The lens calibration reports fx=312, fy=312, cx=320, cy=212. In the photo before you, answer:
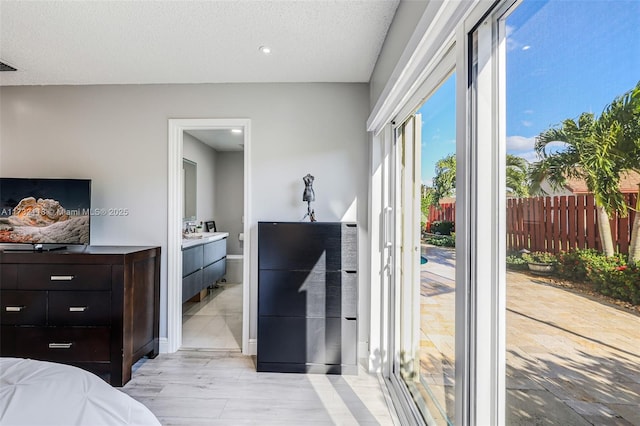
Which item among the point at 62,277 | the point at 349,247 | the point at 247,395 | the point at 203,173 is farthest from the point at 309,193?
the point at 203,173

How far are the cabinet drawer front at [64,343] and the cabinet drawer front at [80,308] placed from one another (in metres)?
0.06

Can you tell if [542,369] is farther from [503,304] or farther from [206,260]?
[206,260]

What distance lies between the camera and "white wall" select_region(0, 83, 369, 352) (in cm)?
288

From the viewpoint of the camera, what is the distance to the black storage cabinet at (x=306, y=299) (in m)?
2.53

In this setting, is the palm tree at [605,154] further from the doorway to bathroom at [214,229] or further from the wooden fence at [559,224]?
the doorway to bathroom at [214,229]

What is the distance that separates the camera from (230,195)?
5625 millimetres

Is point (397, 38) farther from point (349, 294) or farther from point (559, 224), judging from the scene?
point (349, 294)

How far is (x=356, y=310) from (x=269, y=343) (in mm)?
760

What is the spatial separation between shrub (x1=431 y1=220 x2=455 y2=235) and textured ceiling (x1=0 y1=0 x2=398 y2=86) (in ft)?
4.18

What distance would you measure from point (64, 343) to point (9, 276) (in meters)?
0.65

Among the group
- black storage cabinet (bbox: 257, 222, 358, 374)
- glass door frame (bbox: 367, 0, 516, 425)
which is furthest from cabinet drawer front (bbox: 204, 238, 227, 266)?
glass door frame (bbox: 367, 0, 516, 425)

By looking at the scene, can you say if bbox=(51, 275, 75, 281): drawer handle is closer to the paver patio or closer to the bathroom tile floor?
the bathroom tile floor

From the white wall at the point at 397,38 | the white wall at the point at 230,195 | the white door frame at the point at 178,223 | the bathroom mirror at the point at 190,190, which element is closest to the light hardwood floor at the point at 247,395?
the white door frame at the point at 178,223

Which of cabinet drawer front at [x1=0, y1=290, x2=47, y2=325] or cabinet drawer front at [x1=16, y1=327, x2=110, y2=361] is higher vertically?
cabinet drawer front at [x1=0, y1=290, x2=47, y2=325]
